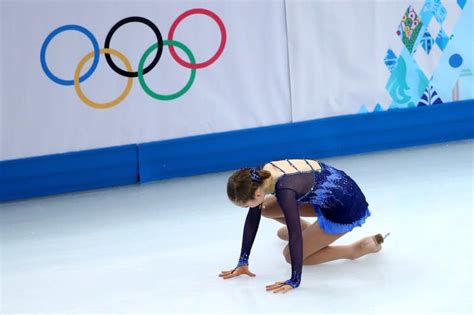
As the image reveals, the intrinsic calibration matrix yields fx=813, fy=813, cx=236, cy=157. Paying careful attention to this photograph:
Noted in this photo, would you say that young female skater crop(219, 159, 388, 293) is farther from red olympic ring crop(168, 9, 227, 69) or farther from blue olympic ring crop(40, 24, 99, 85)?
blue olympic ring crop(40, 24, 99, 85)

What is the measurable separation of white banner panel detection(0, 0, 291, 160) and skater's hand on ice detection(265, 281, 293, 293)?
7.34 feet

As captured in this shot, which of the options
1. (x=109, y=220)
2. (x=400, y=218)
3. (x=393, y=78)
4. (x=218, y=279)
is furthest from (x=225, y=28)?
(x=218, y=279)

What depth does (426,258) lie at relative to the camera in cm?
350

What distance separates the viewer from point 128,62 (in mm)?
5164

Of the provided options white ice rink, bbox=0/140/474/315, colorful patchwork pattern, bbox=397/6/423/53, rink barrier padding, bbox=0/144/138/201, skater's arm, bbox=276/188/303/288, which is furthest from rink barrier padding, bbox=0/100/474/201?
skater's arm, bbox=276/188/303/288

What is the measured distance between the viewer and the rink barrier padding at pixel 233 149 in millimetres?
5152

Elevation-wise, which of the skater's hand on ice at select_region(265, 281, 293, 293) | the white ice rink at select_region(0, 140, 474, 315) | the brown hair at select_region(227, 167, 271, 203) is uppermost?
the brown hair at select_region(227, 167, 271, 203)

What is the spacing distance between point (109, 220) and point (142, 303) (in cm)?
134

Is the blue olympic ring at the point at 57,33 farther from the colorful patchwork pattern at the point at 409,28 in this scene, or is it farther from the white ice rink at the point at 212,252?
the colorful patchwork pattern at the point at 409,28

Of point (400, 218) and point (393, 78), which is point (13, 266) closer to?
point (400, 218)

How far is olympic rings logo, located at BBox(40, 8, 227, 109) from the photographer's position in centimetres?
508

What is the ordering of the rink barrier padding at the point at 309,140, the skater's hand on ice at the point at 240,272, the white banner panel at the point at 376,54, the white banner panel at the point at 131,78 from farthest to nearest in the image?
the white banner panel at the point at 376,54 → the rink barrier padding at the point at 309,140 → the white banner panel at the point at 131,78 → the skater's hand on ice at the point at 240,272

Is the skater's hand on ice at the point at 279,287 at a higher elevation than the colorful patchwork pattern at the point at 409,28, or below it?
below

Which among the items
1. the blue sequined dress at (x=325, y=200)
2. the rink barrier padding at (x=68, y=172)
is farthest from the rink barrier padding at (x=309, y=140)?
the blue sequined dress at (x=325, y=200)
